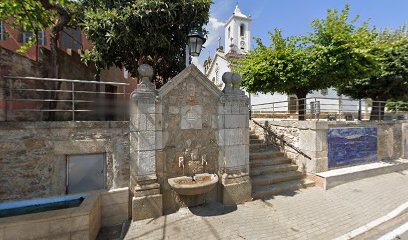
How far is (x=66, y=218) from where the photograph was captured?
3547mm

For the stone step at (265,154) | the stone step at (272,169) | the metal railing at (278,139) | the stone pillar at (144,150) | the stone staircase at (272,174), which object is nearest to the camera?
the stone pillar at (144,150)

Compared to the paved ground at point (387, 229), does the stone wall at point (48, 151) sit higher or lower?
higher

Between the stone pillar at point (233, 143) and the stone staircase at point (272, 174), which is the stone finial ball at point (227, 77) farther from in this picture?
the stone staircase at point (272, 174)

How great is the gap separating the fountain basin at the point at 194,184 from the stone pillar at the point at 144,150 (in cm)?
57

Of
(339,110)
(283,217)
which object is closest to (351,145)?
(339,110)

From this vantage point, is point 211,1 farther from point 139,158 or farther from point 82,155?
point 82,155

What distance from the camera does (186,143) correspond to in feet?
17.4

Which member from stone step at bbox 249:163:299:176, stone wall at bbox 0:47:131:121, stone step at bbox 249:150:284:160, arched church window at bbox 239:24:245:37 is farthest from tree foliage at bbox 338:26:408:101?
arched church window at bbox 239:24:245:37

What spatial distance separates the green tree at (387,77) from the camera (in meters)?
9.37

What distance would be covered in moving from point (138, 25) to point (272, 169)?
24.6 ft

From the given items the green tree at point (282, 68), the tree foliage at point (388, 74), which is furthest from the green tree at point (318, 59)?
the tree foliage at point (388, 74)

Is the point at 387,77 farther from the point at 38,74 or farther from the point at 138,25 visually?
the point at 38,74

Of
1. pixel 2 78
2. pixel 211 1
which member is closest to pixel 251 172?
pixel 211 1

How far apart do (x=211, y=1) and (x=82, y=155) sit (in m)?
7.02
